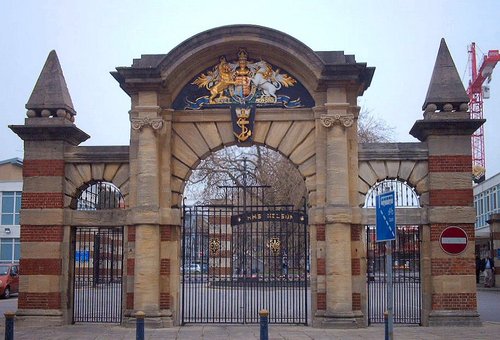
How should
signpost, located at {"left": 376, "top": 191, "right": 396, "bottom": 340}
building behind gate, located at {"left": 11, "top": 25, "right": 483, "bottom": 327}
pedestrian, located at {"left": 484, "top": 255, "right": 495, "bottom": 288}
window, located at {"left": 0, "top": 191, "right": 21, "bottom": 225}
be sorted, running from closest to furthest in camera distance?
signpost, located at {"left": 376, "top": 191, "right": 396, "bottom": 340}
building behind gate, located at {"left": 11, "top": 25, "right": 483, "bottom": 327}
pedestrian, located at {"left": 484, "top": 255, "right": 495, "bottom": 288}
window, located at {"left": 0, "top": 191, "right": 21, "bottom": 225}

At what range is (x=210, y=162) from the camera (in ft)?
144

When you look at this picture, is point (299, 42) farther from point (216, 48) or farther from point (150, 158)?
point (150, 158)

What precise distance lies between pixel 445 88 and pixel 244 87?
5.30 m

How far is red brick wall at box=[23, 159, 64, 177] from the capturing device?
19031 millimetres

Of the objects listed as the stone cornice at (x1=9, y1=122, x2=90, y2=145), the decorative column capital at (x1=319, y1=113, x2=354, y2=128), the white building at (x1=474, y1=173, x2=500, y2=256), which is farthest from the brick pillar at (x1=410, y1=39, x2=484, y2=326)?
the white building at (x1=474, y1=173, x2=500, y2=256)

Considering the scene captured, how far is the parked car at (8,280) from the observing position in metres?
32.9

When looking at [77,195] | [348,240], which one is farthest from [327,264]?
[77,195]

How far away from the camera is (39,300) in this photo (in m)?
18.6

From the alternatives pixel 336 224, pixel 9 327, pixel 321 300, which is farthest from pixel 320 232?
pixel 9 327

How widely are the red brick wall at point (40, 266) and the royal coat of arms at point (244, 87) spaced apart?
5237 millimetres

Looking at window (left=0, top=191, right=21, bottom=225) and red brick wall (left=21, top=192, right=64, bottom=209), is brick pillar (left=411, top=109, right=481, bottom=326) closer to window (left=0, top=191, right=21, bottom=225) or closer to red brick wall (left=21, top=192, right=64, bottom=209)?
red brick wall (left=21, top=192, right=64, bottom=209)

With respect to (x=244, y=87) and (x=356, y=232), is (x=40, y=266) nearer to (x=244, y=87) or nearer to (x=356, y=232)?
(x=244, y=87)

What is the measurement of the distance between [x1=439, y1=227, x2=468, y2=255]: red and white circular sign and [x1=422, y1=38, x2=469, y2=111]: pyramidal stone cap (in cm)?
320

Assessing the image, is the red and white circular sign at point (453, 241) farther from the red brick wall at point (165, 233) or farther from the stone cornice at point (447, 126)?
the red brick wall at point (165, 233)
